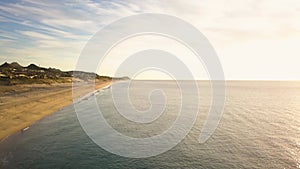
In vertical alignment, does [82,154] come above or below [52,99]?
below

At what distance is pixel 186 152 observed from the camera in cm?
2430

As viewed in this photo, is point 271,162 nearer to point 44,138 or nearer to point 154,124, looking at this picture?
point 154,124

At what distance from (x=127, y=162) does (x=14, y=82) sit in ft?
213

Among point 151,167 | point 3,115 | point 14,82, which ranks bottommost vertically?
point 151,167

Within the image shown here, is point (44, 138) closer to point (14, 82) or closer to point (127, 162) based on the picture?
point (127, 162)

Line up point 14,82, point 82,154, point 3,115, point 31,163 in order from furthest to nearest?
point 14,82
point 3,115
point 82,154
point 31,163

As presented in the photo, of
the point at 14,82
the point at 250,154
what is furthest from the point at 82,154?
the point at 14,82

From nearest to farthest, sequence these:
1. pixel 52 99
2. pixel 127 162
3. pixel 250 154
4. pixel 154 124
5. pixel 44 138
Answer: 1. pixel 127 162
2. pixel 250 154
3. pixel 44 138
4. pixel 154 124
5. pixel 52 99

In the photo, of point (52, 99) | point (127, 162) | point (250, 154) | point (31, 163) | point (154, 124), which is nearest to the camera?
point (31, 163)

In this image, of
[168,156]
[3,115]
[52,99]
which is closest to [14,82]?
[52,99]

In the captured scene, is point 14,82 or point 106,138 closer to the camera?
point 106,138

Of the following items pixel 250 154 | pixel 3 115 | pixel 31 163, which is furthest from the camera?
pixel 3 115

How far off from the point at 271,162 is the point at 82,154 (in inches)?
724

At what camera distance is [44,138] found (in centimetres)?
2762
